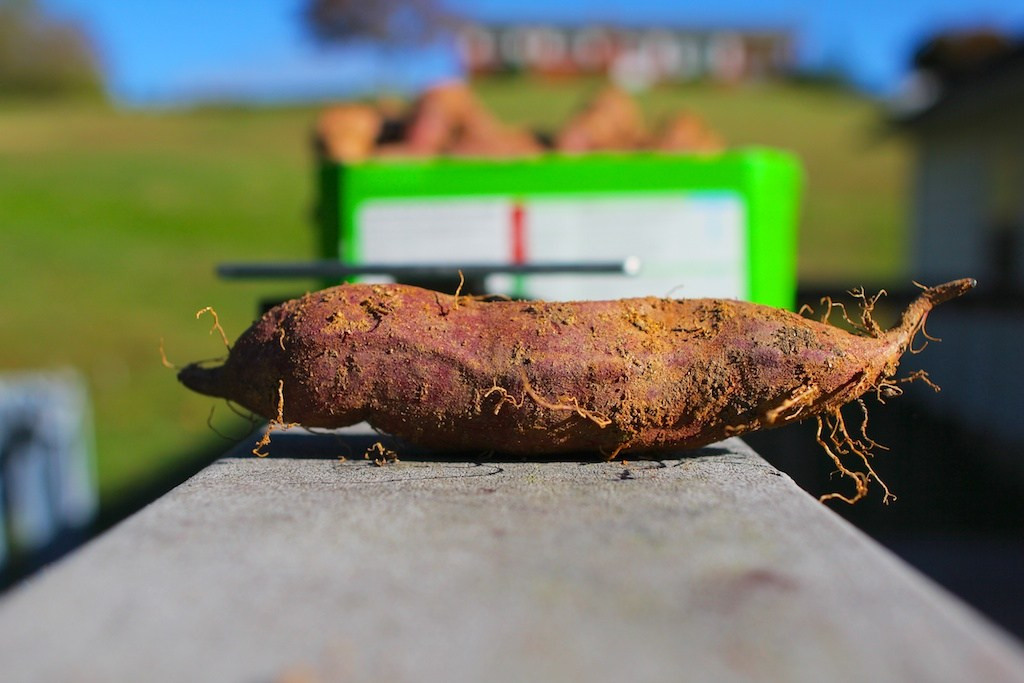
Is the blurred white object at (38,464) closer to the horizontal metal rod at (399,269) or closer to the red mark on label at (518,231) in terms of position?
the red mark on label at (518,231)

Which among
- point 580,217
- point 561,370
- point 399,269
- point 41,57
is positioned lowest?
point 561,370

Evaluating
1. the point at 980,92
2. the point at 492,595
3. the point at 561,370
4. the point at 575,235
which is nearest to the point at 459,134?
the point at 575,235

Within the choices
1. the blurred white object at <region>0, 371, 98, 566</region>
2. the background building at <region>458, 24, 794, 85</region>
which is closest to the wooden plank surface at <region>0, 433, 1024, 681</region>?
the blurred white object at <region>0, 371, 98, 566</region>

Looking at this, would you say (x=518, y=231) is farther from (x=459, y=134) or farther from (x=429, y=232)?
(x=459, y=134)

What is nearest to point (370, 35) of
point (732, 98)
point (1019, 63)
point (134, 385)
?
point (732, 98)

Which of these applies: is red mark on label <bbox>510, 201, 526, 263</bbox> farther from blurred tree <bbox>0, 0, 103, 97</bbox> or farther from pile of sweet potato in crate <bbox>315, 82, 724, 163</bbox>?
blurred tree <bbox>0, 0, 103, 97</bbox>
